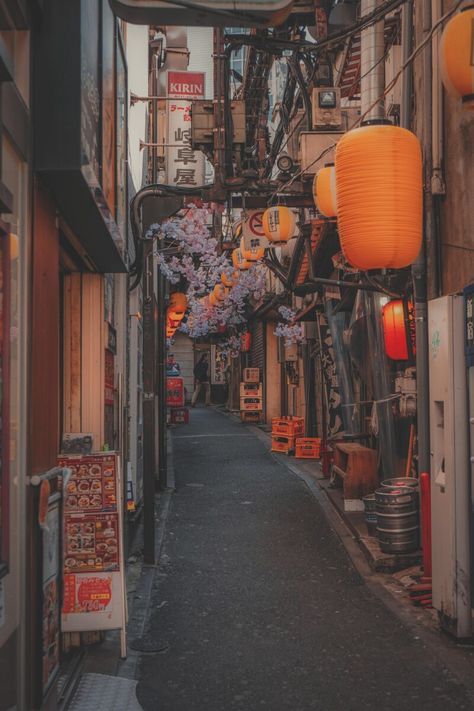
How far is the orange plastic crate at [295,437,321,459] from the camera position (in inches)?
860

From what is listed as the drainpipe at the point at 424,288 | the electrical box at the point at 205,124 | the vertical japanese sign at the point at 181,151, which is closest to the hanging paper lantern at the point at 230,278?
the vertical japanese sign at the point at 181,151

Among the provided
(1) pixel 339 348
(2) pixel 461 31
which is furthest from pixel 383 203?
(1) pixel 339 348

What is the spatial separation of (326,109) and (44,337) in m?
10.9

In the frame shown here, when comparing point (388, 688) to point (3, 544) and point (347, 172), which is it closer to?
point (3, 544)

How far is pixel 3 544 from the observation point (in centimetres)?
387

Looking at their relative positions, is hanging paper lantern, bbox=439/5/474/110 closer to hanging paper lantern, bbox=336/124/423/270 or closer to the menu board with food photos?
hanging paper lantern, bbox=336/124/423/270

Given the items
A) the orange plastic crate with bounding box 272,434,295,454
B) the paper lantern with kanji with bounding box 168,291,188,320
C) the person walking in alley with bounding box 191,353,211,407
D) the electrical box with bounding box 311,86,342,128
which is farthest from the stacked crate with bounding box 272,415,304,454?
the person walking in alley with bounding box 191,353,211,407

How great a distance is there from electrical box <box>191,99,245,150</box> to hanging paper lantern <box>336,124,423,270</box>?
742cm

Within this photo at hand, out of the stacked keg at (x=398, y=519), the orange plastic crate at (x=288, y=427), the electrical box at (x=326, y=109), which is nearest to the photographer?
the stacked keg at (x=398, y=519)

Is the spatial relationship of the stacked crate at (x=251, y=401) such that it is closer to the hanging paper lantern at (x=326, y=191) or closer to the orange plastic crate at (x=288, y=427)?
the orange plastic crate at (x=288, y=427)

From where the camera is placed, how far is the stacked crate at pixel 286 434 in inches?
898

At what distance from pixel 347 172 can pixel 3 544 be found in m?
5.22

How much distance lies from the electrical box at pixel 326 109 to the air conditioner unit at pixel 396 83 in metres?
1.05

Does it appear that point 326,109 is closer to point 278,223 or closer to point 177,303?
point 278,223
